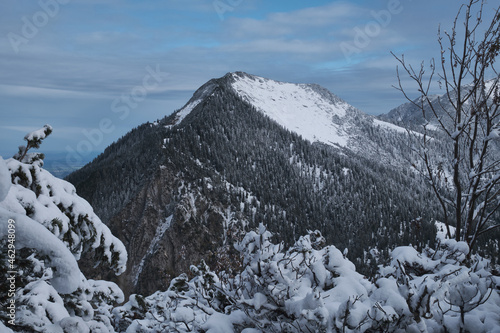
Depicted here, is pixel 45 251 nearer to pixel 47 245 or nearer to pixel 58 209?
pixel 47 245

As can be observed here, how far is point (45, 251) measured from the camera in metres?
3.05

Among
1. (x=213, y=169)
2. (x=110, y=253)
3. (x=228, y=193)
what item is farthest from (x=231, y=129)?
(x=110, y=253)

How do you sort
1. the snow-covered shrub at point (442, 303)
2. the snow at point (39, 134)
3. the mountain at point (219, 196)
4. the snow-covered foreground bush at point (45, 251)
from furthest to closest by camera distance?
the mountain at point (219, 196) → the snow at point (39, 134) → the snow-covered shrub at point (442, 303) → the snow-covered foreground bush at point (45, 251)

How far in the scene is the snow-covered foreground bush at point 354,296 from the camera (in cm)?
358

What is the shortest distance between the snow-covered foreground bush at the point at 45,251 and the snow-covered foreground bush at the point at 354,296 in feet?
5.79

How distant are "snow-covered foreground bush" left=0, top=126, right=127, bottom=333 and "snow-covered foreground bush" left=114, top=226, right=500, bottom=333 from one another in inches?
69.5

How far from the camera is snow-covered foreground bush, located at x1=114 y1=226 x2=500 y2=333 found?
3.58 m

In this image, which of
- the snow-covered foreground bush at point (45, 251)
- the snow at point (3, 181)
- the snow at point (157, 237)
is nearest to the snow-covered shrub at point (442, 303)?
the snow-covered foreground bush at point (45, 251)

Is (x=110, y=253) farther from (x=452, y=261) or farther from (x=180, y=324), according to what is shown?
(x=452, y=261)

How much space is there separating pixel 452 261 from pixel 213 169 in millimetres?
135326

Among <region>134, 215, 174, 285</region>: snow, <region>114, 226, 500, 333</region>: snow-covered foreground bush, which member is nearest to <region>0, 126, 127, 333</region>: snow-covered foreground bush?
<region>114, 226, 500, 333</region>: snow-covered foreground bush

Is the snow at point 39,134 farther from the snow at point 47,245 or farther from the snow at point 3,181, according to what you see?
the snow at point 3,181

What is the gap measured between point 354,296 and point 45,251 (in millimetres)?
3563

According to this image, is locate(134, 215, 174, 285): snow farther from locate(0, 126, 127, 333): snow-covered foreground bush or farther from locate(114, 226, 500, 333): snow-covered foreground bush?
locate(114, 226, 500, 333): snow-covered foreground bush
